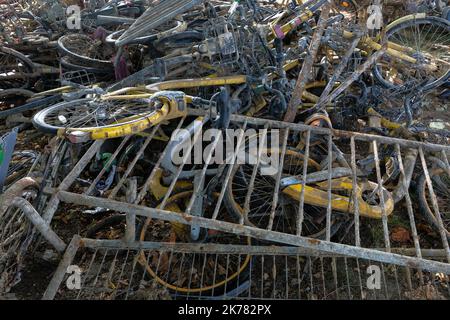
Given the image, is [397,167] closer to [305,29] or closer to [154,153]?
[305,29]

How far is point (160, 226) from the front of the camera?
4.51 meters

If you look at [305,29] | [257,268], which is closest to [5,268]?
[257,268]

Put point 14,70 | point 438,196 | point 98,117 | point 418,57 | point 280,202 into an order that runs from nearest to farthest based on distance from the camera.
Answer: point 98,117 → point 280,202 → point 438,196 → point 418,57 → point 14,70

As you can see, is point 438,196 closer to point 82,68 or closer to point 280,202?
point 280,202

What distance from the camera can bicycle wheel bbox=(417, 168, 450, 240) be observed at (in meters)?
4.30

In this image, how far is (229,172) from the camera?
3.40 metres

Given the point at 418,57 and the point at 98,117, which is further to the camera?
the point at 418,57

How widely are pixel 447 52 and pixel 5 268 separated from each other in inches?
→ 287

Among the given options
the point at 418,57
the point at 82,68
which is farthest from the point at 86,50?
the point at 418,57

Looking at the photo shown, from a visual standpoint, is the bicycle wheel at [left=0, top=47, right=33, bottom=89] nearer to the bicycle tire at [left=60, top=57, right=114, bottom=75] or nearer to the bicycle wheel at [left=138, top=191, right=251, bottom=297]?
the bicycle tire at [left=60, top=57, right=114, bottom=75]

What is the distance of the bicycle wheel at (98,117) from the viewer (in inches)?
118

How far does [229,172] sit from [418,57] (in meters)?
4.03

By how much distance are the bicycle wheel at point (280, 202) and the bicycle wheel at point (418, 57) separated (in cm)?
230

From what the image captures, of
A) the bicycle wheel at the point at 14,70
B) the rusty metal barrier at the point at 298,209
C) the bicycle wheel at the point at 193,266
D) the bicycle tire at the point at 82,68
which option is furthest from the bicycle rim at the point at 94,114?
the bicycle wheel at the point at 14,70
